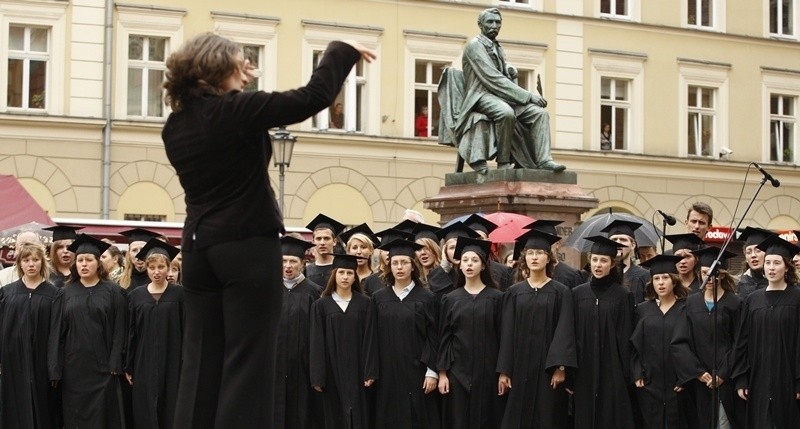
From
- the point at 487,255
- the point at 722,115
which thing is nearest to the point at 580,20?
the point at 722,115

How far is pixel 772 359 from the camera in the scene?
11.9 meters

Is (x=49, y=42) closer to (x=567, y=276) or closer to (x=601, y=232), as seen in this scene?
(x=601, y=232)

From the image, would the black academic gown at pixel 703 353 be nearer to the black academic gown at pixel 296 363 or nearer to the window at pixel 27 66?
the black academic gown at pixel 296 363

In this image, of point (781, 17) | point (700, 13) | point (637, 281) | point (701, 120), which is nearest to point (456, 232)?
point (637, 281)

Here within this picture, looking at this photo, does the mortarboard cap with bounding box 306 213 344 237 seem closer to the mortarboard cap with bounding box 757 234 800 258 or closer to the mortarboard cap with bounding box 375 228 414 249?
the mortarboard cap with bounding box 375 228 414 249

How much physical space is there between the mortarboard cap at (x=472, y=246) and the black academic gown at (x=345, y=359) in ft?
3.21

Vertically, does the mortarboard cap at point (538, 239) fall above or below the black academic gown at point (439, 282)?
above

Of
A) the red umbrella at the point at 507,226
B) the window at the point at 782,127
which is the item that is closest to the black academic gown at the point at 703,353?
the red umbrella at the point at 507,226

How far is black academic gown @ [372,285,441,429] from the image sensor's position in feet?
40.8

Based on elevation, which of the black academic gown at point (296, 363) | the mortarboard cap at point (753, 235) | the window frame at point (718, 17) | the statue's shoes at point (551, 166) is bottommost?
the black academic gown at point (296, 363)

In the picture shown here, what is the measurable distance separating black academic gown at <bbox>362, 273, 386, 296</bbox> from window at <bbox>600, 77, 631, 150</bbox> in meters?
22.8

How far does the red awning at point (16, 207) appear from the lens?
76.5 feet

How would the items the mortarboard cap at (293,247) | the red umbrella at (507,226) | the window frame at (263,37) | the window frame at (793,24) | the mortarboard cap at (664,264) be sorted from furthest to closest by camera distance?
1. the window frame at (793,24)
2. the window frame at (263,37)
3. the red umbrella at (507,226)
4. the mortarboard cap at (293,247)
5. the mortarboard cap at (664,264)

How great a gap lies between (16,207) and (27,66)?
6.39 m
